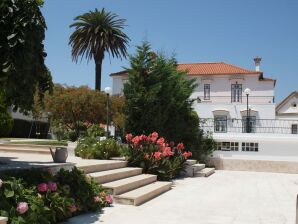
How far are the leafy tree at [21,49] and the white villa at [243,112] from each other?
14376 mm

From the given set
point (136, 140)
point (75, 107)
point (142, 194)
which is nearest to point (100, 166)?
point (142, 194)

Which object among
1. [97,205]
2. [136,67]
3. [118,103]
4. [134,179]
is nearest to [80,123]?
[118,103]

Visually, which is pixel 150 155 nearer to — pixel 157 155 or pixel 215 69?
pixel 157 155

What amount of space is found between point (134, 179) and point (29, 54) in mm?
5743

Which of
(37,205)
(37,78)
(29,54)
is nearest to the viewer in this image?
(37,205)

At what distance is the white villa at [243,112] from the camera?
22.0 metres

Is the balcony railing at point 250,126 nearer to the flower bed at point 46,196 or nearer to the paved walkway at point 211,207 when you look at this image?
the paved walkway at point 211,207

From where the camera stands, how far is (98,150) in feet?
48.9

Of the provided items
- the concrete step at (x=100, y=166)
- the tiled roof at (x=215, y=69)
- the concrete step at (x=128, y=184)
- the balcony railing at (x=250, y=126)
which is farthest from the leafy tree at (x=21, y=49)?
the tiled roof at (x=215, y=69)

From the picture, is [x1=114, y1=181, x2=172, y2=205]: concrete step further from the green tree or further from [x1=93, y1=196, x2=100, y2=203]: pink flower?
the green tree

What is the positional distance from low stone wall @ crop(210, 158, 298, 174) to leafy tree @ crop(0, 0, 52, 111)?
51.7ft

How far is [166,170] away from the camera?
14586 millimetres

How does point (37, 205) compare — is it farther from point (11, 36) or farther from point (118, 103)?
point (118, 103)

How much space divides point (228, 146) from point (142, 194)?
13113mm
